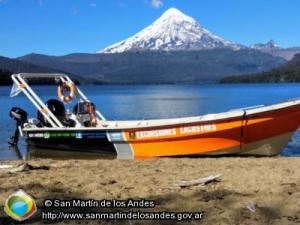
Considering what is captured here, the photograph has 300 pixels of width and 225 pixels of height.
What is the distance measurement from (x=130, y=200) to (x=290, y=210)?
2221 millimetres

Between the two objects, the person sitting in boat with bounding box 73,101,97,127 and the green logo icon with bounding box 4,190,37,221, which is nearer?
the green logo icon with bounding box 4,190,37,221

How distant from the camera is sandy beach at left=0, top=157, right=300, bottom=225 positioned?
7238 millimetres

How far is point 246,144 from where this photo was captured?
1520cm

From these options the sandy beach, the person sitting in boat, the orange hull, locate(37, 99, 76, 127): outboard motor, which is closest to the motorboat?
the orange hull

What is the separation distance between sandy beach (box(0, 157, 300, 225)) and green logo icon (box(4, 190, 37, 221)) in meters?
0.08

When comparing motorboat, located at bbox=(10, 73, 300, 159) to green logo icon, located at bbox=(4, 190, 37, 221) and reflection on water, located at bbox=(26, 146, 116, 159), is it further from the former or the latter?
green logo icon, located at bbox=(4, 190, 37, 221)

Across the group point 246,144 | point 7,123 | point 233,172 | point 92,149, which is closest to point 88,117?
point 92,149

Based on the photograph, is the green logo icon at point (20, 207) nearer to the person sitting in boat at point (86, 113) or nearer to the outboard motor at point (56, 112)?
the person sitting in boat at point (86, 113)

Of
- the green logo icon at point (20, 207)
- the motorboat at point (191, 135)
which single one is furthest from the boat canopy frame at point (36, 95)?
the green logo icon at point (20, 207)

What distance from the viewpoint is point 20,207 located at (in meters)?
7.04

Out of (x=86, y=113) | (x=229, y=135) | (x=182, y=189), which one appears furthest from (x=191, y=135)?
(x=182, y=189)

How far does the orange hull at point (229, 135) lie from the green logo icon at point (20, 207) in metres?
8.31

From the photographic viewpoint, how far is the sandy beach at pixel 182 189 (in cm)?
724

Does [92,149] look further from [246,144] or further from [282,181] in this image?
[282,181]
